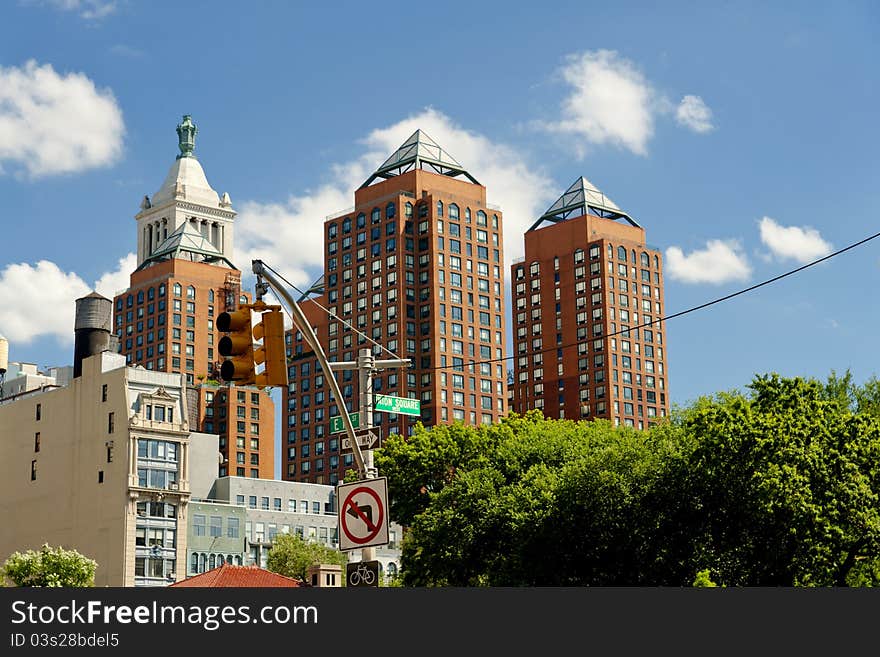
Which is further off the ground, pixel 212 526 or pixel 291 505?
pixel 291 505

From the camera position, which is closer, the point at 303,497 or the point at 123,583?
the point at 123,583

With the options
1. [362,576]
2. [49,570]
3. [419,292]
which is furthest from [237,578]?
[419,292]

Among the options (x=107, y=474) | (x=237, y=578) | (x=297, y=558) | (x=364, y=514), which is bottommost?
(x=237, y=578)

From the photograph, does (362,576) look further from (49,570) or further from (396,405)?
→ (49,570)

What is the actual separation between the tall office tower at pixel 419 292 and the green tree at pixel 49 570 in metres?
86.5

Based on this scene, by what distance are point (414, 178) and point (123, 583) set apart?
295 ft

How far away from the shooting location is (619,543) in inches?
2416

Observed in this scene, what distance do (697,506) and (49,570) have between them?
5511cm

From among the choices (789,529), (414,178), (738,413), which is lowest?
(789,529)

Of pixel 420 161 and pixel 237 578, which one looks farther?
pixel 420 161

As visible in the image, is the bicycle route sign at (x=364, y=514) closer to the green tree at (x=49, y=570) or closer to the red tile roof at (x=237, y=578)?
the red tile roof at (x=237, y=578)

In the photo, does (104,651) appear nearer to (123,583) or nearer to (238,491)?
(123,583)

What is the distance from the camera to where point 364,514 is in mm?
27672

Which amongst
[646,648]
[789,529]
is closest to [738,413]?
[789,529]
